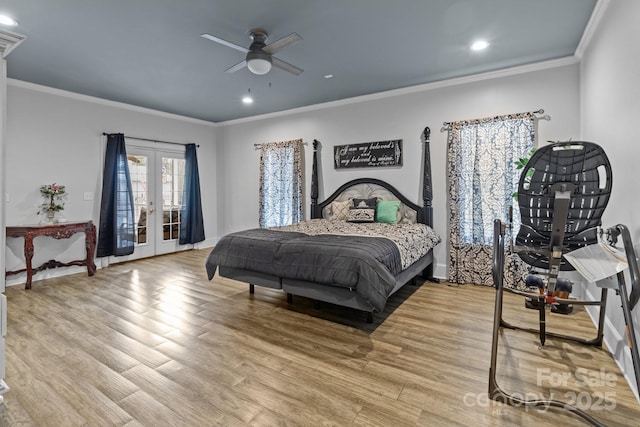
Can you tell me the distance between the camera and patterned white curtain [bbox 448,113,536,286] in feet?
12.9

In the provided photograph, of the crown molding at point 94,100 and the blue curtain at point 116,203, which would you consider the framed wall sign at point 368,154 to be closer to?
the crown molding at point 94,100

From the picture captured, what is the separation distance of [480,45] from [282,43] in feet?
7.07

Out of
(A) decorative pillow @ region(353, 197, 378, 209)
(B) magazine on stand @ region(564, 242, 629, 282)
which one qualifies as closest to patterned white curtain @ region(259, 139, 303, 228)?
(A) decorative pillow @ region(353, 197, 378, 209)

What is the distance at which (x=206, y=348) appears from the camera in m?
2.51

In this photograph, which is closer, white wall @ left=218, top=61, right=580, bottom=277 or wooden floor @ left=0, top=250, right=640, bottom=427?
wooden floor @ left=0, top=250, right=640, bottom=427

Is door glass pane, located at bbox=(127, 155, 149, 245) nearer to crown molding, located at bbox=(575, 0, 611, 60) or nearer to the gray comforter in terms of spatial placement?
the gray comforter

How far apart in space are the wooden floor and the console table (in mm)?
717

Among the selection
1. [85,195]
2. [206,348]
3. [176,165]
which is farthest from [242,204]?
[206,348]

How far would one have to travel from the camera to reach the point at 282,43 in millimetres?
2766

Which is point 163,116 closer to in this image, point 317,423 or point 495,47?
point 495,47

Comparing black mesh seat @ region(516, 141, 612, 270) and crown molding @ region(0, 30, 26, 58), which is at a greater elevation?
crown molding @ region(0, 30, 26, 58)

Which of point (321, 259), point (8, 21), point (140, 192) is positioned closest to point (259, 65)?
point (321, 259)

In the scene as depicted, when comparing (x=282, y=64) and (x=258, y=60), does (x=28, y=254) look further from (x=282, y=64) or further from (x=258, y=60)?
(x=282, y=64)

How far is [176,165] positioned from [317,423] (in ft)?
19.6
